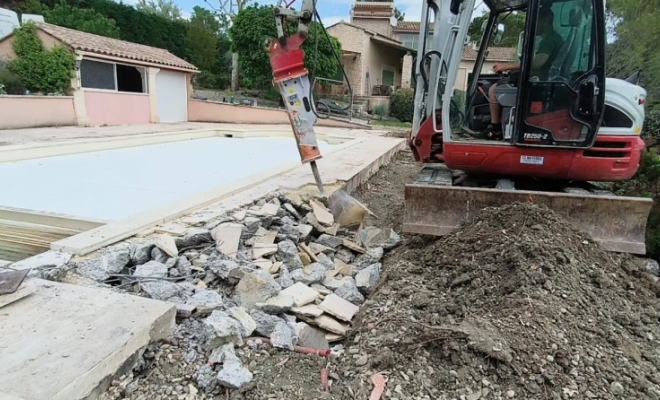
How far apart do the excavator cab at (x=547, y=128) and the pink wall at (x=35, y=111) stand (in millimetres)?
10355

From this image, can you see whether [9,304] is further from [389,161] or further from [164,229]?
[389,161]

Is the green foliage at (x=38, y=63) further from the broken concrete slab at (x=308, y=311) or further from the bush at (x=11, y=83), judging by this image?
the broken concrete slab at (x=308, y=311)

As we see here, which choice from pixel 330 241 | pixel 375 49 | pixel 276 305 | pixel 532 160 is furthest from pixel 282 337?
pixel 375 49

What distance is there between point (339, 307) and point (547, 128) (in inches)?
90.3

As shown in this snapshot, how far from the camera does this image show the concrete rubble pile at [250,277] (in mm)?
2322

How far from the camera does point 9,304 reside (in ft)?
7.00

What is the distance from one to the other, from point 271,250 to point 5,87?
1111 cm

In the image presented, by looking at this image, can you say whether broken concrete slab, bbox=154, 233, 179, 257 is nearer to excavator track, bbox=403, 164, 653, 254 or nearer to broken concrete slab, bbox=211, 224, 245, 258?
broken concrete slab, bbox=211, 224, 245, 258

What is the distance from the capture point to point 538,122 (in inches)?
143

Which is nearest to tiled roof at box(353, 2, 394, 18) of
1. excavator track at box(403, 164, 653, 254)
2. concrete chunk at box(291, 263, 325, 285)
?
excavator track at box(403, 164, 653, 254)

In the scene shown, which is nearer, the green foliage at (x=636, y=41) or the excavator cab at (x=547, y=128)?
the excavator cab at (x=547, y=128)

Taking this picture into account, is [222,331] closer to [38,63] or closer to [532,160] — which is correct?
[532,160]

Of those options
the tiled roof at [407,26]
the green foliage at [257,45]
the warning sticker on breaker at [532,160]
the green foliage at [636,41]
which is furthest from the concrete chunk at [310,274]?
the tiled roof at [407,26]

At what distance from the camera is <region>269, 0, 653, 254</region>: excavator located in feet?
11.3
